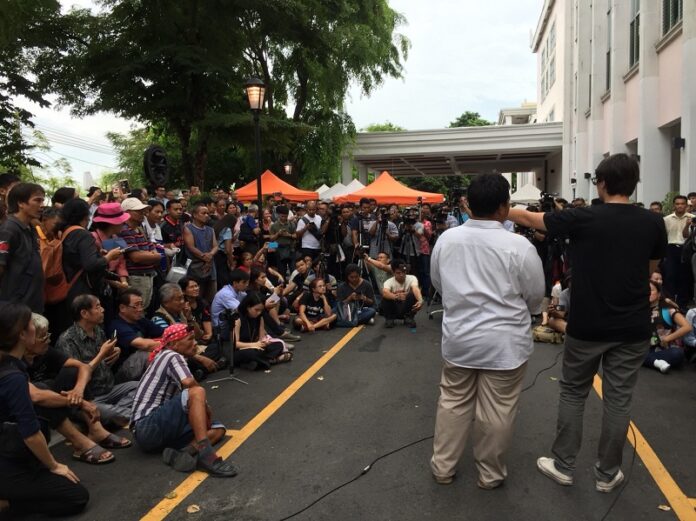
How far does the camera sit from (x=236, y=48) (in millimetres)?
18484

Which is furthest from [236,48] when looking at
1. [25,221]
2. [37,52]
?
[25,221]

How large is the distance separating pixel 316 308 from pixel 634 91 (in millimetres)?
12806

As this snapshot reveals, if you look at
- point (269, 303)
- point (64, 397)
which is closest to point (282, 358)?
point (269, 303)

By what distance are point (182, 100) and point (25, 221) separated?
1225 cm

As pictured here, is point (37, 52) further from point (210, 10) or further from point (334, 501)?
point (334, 501)

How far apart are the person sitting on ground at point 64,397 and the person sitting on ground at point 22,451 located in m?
0.46

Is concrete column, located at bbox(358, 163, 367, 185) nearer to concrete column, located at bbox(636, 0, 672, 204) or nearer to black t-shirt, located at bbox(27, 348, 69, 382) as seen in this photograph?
concrete column, located at bbox(636, 0, 672, 204)

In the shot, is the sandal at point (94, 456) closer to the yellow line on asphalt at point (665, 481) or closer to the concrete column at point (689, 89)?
the yellow line on asphalt at point (665, 481)

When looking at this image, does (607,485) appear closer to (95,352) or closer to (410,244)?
(95,352)

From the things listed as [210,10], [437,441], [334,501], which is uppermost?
[210,10]

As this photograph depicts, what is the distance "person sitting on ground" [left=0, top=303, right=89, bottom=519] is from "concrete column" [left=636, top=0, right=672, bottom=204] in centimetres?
1421

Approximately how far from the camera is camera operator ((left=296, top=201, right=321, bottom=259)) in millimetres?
11047

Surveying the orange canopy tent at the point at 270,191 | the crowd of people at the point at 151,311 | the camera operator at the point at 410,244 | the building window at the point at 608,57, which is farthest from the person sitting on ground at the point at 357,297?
the building window at the point at 608,57

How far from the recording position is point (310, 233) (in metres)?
11.1
